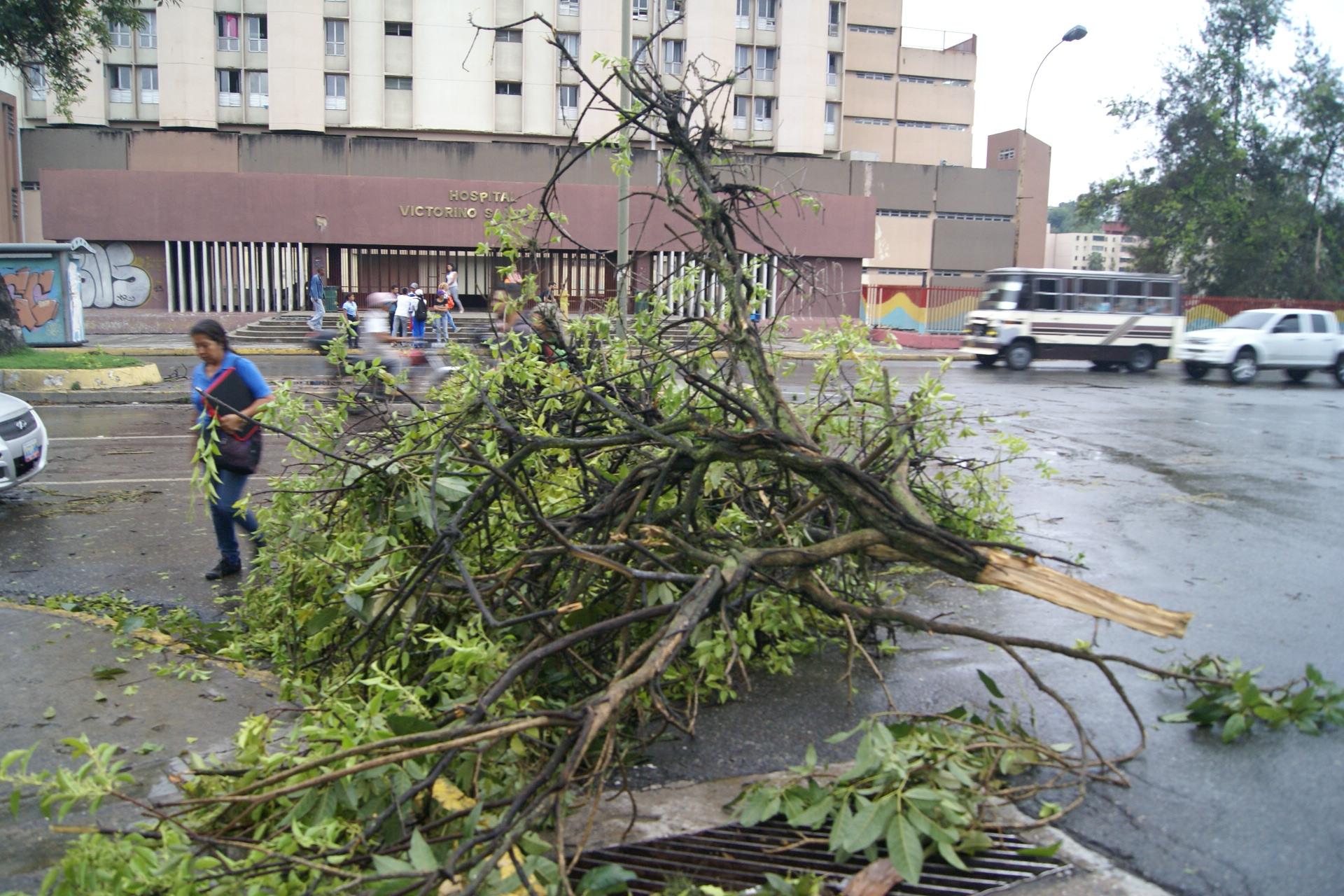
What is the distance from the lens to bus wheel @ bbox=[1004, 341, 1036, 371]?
25.1m

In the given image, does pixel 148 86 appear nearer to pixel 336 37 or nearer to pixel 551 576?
pixel 336 37

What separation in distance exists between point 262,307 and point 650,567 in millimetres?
33582

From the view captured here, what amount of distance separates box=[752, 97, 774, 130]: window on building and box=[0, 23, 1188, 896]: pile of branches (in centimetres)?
4255

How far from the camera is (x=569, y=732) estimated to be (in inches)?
105

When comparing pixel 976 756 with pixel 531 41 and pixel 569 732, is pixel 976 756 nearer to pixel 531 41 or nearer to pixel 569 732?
pixel 569 732

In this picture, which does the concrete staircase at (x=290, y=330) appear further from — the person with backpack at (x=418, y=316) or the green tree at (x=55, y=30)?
the green tree at (x=55, y=30)

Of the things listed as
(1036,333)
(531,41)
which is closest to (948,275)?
(531,41)

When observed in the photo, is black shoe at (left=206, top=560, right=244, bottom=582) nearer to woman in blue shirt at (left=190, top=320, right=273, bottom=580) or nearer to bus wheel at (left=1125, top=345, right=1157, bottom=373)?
woman in blue shirt at (left=190, top=320, right=273, bottom=580)

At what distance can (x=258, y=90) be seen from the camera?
40969mm

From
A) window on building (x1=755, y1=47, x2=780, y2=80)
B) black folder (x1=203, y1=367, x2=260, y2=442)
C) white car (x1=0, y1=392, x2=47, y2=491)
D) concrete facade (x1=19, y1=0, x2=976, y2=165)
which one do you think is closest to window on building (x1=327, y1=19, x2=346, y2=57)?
concrete facade (x1=19, y1=0, x2=976, y2=165)

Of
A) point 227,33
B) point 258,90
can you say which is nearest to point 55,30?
point 258,90

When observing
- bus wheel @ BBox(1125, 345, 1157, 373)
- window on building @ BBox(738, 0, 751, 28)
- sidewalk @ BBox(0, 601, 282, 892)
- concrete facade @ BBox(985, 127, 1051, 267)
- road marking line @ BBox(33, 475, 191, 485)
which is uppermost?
window on building @ BBox(738, 0, 751, 28)

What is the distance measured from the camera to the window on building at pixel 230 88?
134 feet

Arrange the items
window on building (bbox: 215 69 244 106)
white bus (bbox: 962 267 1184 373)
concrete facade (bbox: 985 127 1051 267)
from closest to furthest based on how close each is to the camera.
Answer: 1. white bus (bbox: 962 267 1184 373)
2. window on building (bbox: 215 69 244 106)
3. concrete facade (bbox: 985 127 1051 267)
